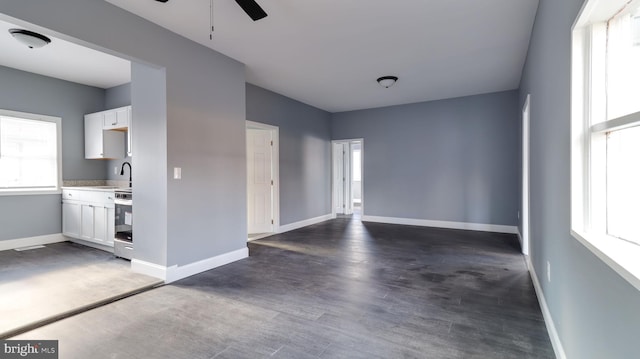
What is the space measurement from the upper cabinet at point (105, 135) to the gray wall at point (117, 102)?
0.91 ft

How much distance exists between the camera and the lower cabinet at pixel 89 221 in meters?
4.33

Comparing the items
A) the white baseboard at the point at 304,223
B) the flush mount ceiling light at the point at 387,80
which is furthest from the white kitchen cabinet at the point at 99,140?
the flush mount ceiling light at the point at 387,80

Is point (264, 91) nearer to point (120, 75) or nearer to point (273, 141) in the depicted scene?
point (273, 141)

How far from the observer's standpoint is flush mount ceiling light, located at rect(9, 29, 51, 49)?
317cm

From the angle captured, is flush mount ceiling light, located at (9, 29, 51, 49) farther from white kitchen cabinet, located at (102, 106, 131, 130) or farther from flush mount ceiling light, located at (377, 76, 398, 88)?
flush mount ceiling light, located at (377, 76, 398, 88)

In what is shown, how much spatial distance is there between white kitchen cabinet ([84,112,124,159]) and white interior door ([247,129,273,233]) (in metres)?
2.27

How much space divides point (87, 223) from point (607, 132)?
602 centimetres

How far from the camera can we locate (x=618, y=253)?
1.12 m

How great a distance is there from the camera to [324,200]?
24.5 ft

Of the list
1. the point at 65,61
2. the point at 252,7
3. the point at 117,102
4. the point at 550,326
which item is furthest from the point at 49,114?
the point at 550,326

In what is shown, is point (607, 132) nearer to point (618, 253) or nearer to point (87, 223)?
point (618, 253)

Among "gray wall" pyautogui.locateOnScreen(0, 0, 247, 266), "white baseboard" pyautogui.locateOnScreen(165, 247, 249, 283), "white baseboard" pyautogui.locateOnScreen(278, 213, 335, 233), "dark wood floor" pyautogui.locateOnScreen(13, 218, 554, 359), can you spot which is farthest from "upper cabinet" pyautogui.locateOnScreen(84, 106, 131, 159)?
"dark wood floor" pyautogui.locateOnScreen(13, 218, 554, 359)

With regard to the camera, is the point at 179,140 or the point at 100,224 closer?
the point at 179,140

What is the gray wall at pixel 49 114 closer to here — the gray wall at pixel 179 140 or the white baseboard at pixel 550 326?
the gray wall at pixel 179 140
